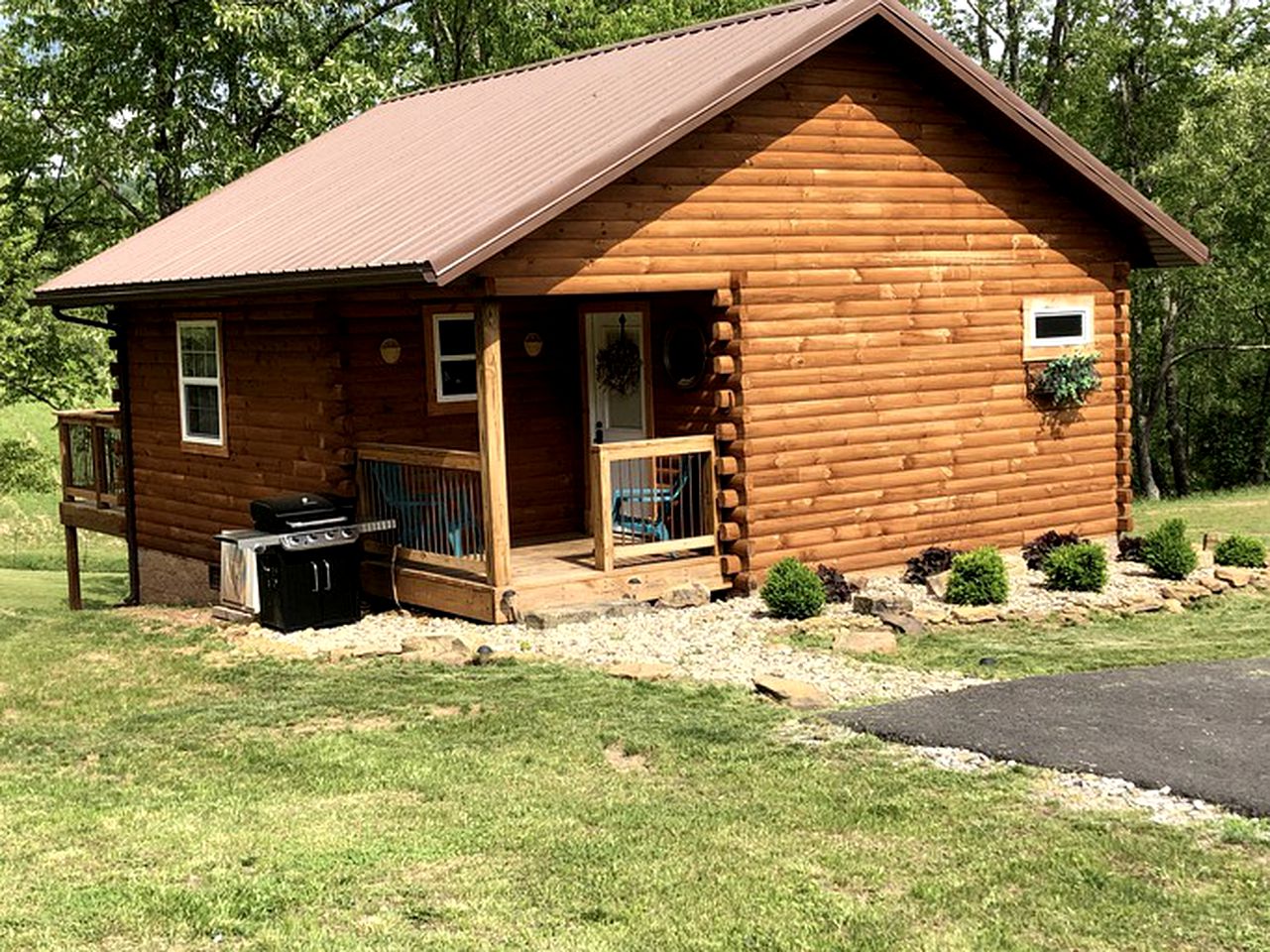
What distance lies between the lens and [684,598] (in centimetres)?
1444

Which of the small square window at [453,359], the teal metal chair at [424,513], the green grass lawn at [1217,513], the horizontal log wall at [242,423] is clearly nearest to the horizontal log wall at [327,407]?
the horizontal log wall at [242,423]

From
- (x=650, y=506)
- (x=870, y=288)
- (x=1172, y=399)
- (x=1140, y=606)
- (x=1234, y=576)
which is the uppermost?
(x=870, y=288)

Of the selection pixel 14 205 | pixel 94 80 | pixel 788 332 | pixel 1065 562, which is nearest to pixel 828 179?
pixel 788 332

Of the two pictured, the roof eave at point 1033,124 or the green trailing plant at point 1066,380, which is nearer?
the roof eave at point 1033,124

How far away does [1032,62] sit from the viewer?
37688 millimetres

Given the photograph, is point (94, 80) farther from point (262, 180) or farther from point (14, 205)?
point (262, 180)

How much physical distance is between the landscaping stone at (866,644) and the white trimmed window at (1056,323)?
5797mm

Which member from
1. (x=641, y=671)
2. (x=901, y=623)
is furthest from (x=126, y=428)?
(x=901, y=623)

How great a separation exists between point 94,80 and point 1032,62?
20.8 metres

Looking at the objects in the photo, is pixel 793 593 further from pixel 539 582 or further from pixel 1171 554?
pixel 1171 554

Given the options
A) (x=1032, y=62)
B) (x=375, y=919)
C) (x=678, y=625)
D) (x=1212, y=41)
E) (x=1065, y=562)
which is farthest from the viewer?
(x=1032, y=62)

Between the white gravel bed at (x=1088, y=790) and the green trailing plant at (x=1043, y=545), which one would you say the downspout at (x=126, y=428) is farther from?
the white gravel bed at (x=1088, y=790)

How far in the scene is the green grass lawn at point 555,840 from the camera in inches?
256

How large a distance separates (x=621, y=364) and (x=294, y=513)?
147 inches
